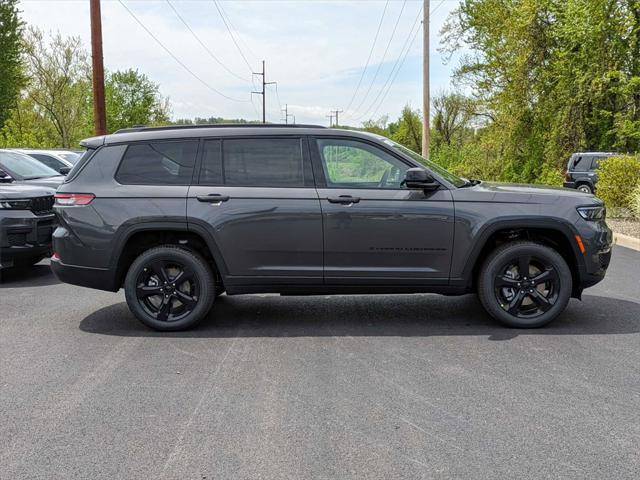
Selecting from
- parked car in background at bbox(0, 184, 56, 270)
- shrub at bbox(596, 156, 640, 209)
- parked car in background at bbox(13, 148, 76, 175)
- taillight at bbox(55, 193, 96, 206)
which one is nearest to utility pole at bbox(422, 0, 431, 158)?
shrub at bbox(596, 156, 640, 209)

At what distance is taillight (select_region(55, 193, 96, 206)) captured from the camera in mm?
5973

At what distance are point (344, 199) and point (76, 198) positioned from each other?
2498 millimetres

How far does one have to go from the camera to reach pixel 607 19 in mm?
23094

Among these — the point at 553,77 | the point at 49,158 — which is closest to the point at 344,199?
the point at 49,158

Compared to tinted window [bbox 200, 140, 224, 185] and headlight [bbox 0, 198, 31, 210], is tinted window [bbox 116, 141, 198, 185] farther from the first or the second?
headlight [bbox 0, 198, 31, 210]

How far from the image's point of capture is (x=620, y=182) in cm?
1581

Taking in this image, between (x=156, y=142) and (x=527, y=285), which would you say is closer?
Result: (x=527, y=285)

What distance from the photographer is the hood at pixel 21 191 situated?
8.51 metres

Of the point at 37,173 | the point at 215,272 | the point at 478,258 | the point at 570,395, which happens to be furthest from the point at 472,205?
the point at 37,173

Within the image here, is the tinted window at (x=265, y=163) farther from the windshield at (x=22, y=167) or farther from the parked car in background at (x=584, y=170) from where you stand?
the parked car in background at (x=584, y=170)

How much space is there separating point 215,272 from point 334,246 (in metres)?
1.19

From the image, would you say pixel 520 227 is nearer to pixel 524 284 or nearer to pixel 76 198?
pixel 524 284

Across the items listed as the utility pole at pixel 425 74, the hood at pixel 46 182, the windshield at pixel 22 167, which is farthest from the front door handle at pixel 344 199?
the utility pole at pixel 425 74

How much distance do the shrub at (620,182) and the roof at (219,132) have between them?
39.0 feet
